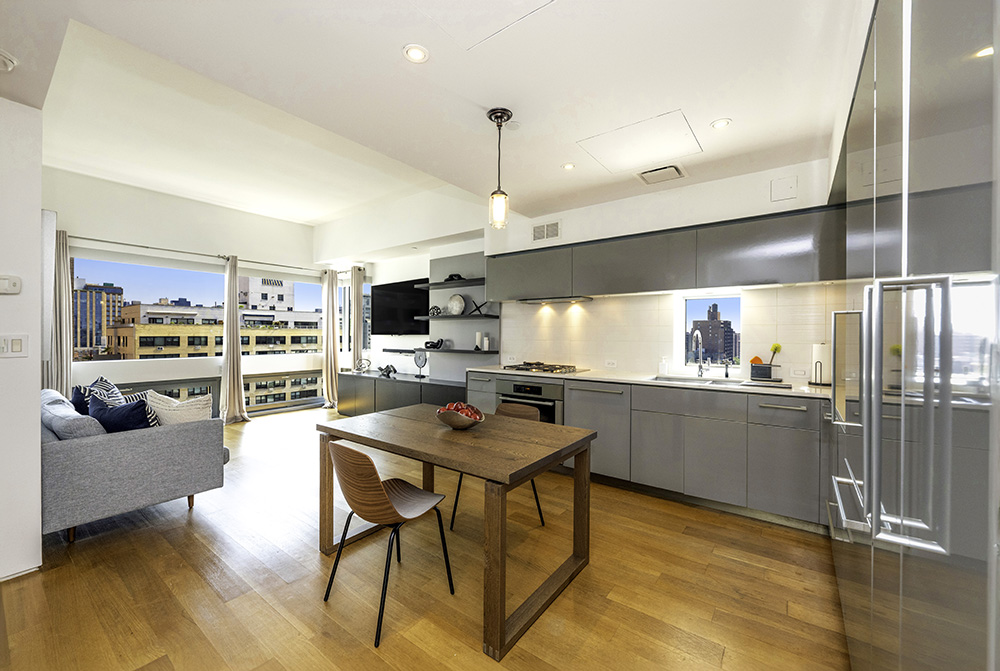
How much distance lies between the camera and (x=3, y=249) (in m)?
2.16

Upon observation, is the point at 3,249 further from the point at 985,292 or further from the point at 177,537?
the point at 985,292

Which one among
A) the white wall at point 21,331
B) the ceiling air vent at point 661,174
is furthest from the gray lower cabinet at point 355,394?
the ceiling air vent at point 661,174

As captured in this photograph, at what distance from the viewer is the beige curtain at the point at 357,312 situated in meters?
6.77

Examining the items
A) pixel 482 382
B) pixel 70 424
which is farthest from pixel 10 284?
pixel 482 382

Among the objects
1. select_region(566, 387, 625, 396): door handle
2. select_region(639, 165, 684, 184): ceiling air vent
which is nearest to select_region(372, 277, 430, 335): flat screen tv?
select_region(566, 387, 625, 396): door handle

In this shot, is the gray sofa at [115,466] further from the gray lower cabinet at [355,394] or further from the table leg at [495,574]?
the gray lower cabinet at [355,394]

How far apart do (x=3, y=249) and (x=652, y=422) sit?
13.6 feet

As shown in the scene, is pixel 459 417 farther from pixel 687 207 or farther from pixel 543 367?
pixel 687 207

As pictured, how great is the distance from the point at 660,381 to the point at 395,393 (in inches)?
142

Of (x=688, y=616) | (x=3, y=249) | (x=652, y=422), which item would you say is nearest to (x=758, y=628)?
(x=688, y=616)

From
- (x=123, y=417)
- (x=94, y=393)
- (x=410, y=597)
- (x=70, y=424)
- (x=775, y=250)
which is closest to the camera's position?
(x=410, y=597)

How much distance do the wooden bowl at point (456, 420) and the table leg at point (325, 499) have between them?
0.66m

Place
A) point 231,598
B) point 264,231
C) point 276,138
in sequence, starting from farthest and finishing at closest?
point 264,231 → point 276,138 → point 231,598

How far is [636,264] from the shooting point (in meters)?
3.68
